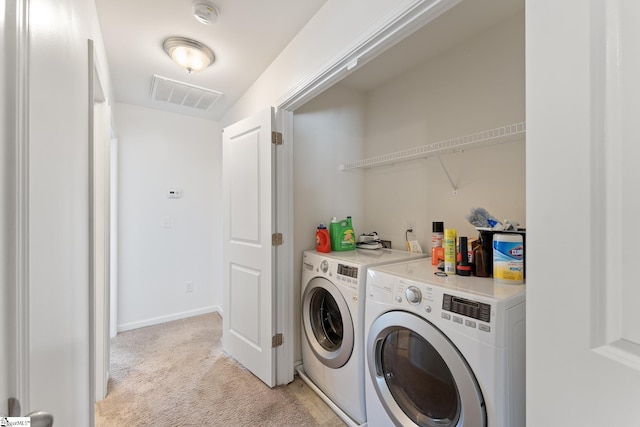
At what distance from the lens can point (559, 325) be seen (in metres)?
0.54

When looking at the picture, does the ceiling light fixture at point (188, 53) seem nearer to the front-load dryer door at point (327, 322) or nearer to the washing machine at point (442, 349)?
the front-load dryer door at point (327, 322)

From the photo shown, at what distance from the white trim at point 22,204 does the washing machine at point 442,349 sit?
1.20 m

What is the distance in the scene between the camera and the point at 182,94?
2.63 metres

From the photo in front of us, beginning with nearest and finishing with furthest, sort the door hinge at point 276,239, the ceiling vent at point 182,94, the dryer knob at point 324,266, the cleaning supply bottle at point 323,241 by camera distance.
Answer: the dryer knob at point 324,266
the door hinge at point 276,239
the cleaning supply bottle at point 323,241
the ceiling vent at point 182,94

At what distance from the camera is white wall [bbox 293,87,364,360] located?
219 cm

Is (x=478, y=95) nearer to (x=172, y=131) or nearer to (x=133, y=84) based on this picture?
(x=133, y=84)

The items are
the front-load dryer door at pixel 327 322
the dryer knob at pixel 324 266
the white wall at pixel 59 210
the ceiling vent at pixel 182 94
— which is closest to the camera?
the white wall at pixel 59 210

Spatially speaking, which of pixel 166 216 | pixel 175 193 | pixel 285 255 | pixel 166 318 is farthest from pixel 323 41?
pixel 166 318

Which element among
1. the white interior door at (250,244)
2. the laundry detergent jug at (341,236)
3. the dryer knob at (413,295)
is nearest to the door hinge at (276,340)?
the white interior door at (250,244)

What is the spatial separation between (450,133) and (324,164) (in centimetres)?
99

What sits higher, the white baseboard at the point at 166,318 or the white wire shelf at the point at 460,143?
the white wire shelf at the point at 460,143

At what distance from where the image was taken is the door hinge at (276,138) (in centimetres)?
196

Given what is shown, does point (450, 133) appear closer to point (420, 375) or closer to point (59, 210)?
point (420, 375)

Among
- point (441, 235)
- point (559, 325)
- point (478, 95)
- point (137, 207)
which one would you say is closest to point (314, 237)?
point (441, 235)
